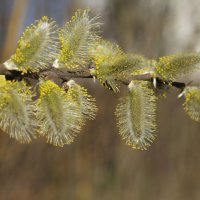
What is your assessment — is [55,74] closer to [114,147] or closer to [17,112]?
[17,112]

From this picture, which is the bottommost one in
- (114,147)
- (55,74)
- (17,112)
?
(17,112)

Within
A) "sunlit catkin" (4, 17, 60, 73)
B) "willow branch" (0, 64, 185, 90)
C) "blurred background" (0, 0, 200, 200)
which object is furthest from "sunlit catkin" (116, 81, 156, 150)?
"blurred background" (0, 0, 200, 200)

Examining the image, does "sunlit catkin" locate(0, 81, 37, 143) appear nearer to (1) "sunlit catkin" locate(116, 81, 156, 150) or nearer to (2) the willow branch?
(2) the willow branch

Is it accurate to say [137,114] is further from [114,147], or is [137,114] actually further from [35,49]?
[114,147]

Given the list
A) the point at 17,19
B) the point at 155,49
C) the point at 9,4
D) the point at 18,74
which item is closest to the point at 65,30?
the point at 18,74

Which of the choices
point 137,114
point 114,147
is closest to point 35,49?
point 137,114

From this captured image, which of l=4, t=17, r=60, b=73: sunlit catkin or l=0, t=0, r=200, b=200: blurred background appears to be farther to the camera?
l=0, t=0, r=200, b=200: blurred background

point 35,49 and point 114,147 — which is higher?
point 114,147

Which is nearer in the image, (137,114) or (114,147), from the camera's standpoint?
(137,114)
